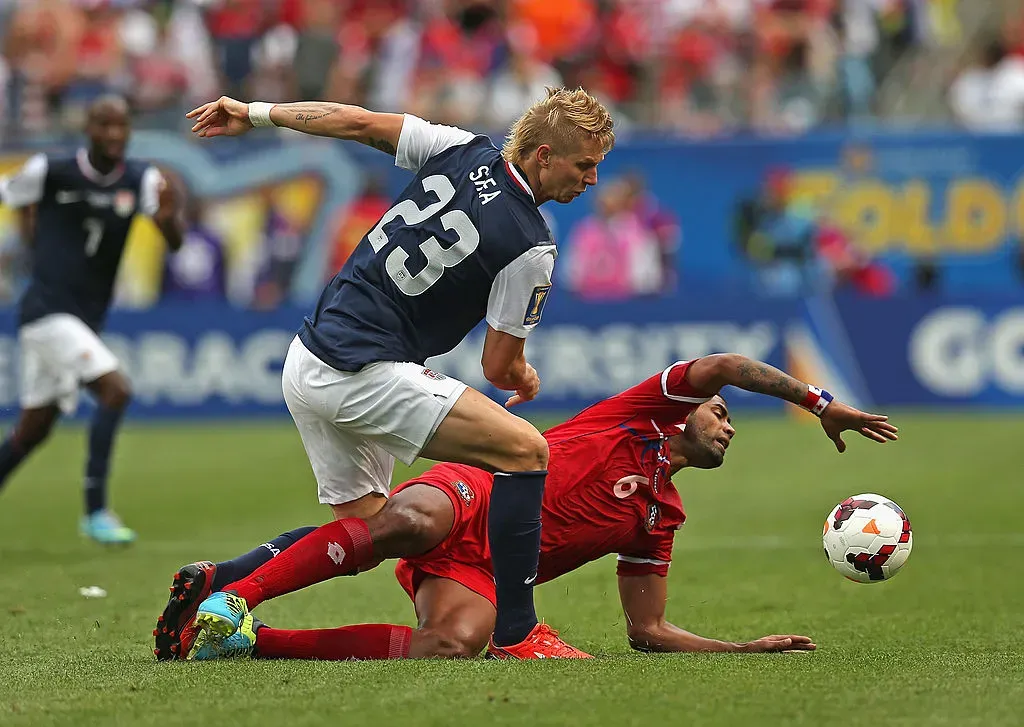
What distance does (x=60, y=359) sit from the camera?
9766 millimetres

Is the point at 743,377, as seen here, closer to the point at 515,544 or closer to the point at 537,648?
the point at 515,544

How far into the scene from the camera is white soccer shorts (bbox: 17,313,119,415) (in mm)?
9695

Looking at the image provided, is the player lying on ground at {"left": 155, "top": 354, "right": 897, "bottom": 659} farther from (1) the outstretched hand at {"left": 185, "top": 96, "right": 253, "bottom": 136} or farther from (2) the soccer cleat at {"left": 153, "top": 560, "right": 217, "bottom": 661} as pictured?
(1) the outstretched hand at {"left": 185, "top": 96, "right": 253, "bottom": 136}

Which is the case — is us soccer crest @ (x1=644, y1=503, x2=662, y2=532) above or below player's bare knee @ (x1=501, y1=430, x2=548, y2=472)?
below

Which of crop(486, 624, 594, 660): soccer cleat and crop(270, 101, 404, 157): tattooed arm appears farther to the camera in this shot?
crop(270, 101, 404, 157): tattooed arm

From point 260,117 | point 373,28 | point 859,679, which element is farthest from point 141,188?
point 373,28

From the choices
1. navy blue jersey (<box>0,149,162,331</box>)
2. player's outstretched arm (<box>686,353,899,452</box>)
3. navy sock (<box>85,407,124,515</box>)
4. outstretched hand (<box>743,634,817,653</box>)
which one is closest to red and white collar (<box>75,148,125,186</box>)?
navy blue jersey (<box>0,149,162,331</box>)

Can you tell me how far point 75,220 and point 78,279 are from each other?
39 centimetres

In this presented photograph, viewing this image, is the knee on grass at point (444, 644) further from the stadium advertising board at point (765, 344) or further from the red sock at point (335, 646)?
the stadium advertising board at point (765, 344)

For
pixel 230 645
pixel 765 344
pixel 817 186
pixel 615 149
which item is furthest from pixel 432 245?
pixel 817 186

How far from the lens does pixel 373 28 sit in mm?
19859

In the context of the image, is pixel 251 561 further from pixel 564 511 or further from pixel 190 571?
pixel 564 511

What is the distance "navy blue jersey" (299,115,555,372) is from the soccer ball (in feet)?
5.30

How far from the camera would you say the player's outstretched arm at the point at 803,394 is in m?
5.50
